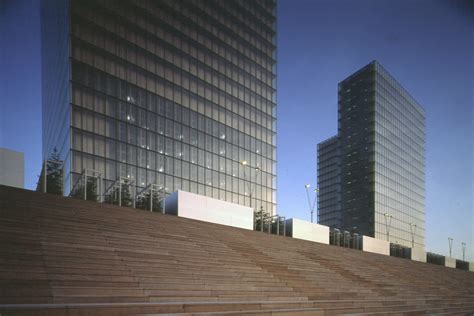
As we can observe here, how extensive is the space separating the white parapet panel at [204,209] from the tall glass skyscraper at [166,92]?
19.9 metres

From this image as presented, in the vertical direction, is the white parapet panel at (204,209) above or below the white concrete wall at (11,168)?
below

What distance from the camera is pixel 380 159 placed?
96.1 meters

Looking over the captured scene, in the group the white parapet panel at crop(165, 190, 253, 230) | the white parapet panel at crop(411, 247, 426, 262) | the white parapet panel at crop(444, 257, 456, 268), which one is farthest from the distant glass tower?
the white parapet panel at crop(165, 190, 253, 230)

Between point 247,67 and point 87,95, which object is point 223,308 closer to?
point 87,95

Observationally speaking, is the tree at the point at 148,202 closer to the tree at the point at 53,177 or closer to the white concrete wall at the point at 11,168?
the tree at the point at 53,177

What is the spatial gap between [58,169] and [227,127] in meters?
36.5

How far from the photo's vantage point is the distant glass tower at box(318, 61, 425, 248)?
312 feet

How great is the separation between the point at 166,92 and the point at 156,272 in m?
41.7

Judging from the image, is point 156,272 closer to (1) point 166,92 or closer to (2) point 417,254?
(2) point 417,254

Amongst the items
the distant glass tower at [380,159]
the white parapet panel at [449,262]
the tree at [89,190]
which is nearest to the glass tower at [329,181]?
the distant glass tower at [380,159]

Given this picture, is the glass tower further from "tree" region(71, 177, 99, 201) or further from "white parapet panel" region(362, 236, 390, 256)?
"tree" region(71, 177, 99, 201)

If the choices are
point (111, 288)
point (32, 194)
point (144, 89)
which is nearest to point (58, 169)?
point (32, 194)

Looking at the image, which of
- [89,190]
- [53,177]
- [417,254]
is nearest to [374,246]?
[417,254]

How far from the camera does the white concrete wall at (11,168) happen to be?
17.9 metres
